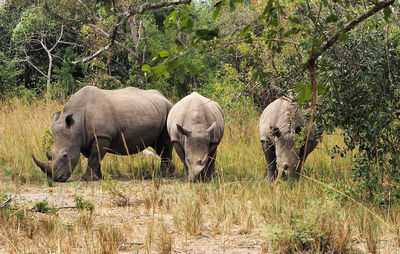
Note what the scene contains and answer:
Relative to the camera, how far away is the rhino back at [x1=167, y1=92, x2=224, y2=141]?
7484 millimetres

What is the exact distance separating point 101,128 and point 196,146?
1.47 meters

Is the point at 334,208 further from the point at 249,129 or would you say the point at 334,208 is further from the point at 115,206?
the point at 249,129

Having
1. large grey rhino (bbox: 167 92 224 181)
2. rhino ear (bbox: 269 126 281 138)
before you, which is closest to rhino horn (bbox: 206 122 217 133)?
large grey rhino (bbox: 167 92 224 181)

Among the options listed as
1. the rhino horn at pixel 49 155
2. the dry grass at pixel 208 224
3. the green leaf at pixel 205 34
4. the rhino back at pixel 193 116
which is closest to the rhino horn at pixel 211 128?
the rhino back at pixel 193 116

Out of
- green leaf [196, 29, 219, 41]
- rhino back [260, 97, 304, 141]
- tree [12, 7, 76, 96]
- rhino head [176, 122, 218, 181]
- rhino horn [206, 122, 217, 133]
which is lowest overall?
rhino head [176, 122, 218, 181]

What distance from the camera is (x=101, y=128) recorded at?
7.70 meters

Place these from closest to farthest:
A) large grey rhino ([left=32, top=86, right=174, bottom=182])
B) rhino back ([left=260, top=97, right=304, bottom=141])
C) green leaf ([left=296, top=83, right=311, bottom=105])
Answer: green leaf ([left=296, top=83, right=311, bottom=105])
rhino back ([left=260, top=97, right=304, bottom=141])
large grey rhino ([left=32, top=86, right=174, bottom=182])

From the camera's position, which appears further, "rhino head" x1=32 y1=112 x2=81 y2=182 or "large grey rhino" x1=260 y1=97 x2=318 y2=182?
"rhino head" x1=32 y1=112 x2=81 y2=182

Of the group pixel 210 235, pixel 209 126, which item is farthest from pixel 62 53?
pixel 210 235

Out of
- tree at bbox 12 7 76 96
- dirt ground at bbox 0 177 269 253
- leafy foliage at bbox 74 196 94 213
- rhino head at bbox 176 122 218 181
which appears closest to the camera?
dirt ground at bbox 0 177 269 253

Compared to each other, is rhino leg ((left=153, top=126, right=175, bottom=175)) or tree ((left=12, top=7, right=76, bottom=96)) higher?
tree ((left=12, top=7, right=76, bottom=96))

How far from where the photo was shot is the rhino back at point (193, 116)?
7.48 metres

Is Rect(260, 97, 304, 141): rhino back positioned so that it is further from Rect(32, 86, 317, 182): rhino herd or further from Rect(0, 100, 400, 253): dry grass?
Rect(0, 100, 400, 253): dry grass

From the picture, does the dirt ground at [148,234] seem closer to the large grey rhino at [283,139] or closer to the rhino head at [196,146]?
the rhino head at [196,146]
